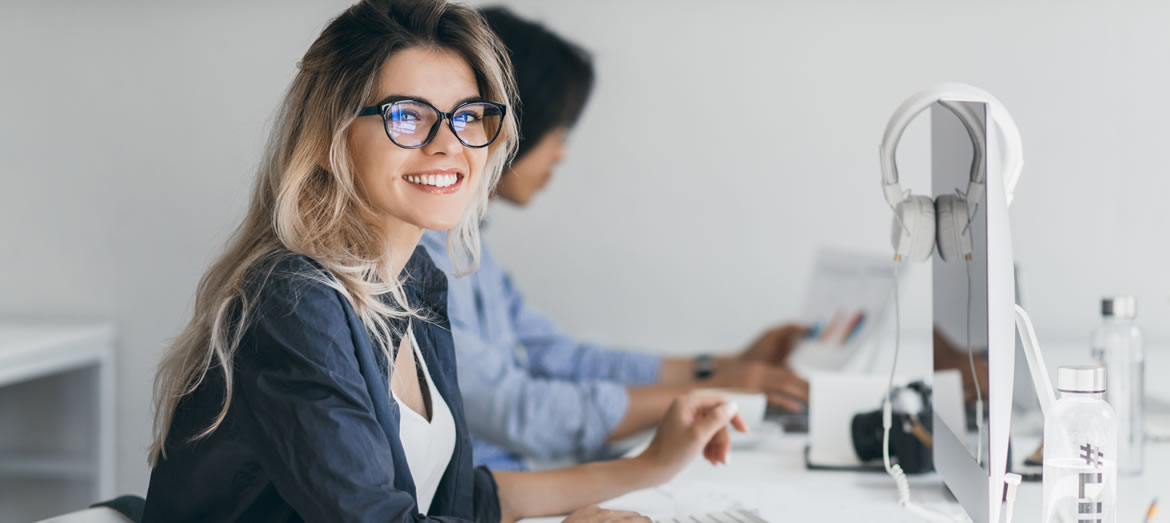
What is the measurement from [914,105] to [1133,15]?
1.78 meters

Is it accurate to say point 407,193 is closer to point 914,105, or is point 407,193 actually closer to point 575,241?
point 914,105

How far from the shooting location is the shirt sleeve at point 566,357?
211cm

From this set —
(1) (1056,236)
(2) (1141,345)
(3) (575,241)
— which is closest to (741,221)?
(3) (575,241)

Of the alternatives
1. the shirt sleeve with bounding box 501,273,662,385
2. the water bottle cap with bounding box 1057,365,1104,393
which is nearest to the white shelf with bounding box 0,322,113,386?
the shirt sleeve with bounding box 501,273,662,385

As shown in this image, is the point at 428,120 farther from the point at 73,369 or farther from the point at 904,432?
the point at 73,369

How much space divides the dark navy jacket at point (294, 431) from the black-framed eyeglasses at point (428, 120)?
6.1 inches

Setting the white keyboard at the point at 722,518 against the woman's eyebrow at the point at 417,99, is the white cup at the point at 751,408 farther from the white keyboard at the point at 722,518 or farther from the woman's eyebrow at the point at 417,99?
the woman's eyebrow at the point at 417,99

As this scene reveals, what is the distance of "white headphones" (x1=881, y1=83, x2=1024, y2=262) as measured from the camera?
895 millimetres

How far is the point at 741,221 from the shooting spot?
2.52 metres

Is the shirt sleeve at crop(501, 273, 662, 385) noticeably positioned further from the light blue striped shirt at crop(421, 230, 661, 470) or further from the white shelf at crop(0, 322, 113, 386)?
the white shelf at crop(0, 322, 113, 386)

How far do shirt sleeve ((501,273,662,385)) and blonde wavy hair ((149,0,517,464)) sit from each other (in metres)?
1.08

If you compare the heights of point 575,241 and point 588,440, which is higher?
point 575,241

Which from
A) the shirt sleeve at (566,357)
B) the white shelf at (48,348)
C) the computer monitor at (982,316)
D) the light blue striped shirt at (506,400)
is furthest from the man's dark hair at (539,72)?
the white shelf at (48,348)

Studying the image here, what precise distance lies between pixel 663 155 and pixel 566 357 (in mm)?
635
